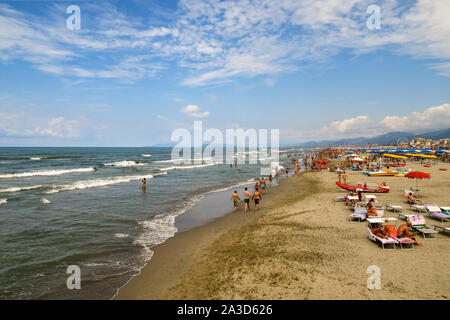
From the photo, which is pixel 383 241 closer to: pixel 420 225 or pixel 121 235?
pixel 420 225

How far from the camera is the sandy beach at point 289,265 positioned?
597 centimetres

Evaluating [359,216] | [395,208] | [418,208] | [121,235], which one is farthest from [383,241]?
[121,235]

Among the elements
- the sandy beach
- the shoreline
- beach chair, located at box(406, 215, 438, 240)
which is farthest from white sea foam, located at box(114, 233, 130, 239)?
beach chair, located at box(406, 215, 438, 240)

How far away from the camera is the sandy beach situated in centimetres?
597

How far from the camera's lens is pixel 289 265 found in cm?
736

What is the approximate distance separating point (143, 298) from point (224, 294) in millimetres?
2321

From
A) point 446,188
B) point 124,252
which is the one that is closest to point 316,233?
point 124,252

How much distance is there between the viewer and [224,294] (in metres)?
6.12

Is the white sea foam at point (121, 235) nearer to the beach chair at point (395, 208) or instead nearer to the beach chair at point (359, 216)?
the beach chair at point (359, 216)

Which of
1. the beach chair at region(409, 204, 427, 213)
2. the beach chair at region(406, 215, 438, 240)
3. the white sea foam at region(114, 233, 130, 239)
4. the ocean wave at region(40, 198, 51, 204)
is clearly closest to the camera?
the beach chair at region(406, 215, 438, 240)

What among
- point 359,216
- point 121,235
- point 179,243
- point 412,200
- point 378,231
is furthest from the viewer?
point 412,200

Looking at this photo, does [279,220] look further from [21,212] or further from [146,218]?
[21,212]

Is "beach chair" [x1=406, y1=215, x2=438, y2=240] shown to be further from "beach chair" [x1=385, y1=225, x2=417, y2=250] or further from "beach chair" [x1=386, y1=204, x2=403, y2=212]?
"beach chair" [x1=386, y1=204, x2=403, y2=212]

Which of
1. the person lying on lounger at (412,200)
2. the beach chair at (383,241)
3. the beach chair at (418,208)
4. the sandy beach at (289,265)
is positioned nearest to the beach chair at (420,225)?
the sandy beach at (289,265)
